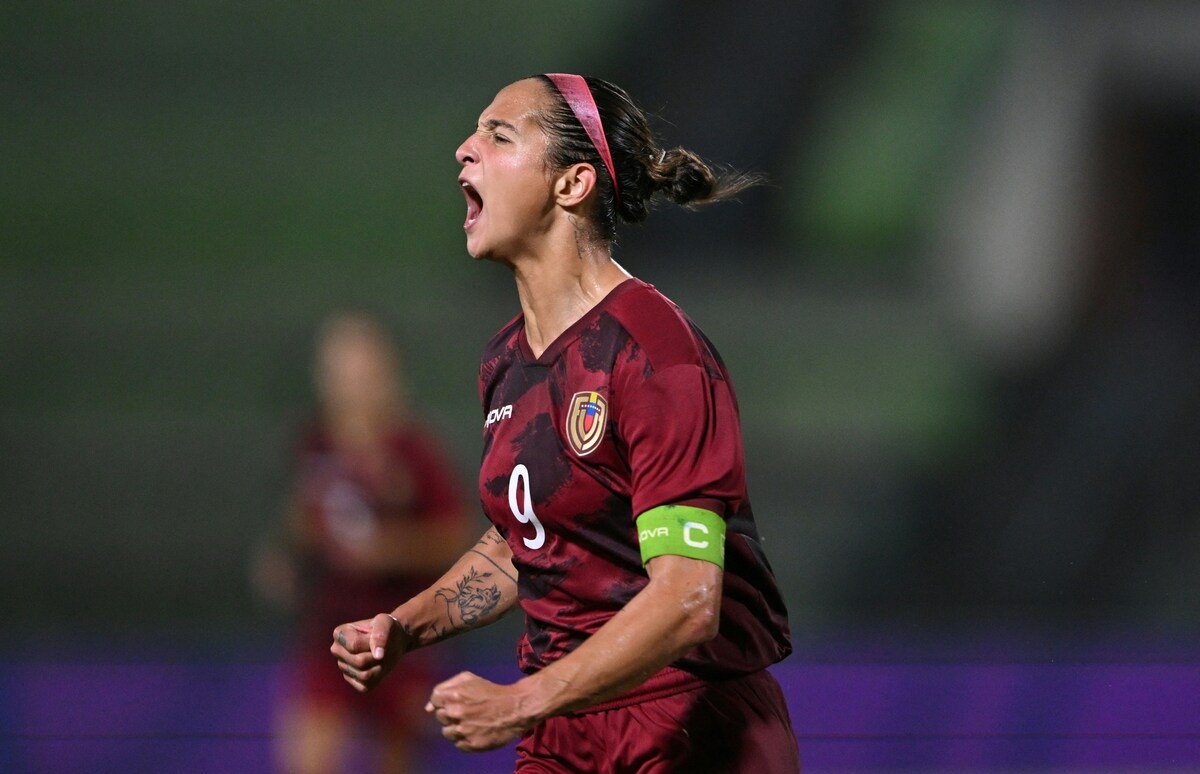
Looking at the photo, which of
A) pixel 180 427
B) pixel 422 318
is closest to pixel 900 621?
pixel 422 318

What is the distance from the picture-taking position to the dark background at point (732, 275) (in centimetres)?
733

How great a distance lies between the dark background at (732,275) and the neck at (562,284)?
175 inches

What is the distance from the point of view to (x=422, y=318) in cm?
848

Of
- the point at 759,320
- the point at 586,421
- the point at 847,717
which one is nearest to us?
the point at 586,421

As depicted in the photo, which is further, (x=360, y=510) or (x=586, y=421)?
(x=360, y=510)

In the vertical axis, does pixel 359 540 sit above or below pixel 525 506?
below

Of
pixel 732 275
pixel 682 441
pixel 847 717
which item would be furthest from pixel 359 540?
pixel 732 275

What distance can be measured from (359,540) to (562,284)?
2.60m

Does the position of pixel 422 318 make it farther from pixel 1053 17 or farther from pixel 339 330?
pixel 1053 17

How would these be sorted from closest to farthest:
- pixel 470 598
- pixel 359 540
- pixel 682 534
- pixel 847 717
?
1. pixel 682 534
2. pixel 470 598
3. pixel 359 540
4. pixel 847 717

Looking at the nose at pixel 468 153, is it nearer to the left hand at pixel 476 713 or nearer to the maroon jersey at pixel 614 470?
the maroon jersey at pixel 614 470

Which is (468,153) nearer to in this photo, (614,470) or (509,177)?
(509,177)

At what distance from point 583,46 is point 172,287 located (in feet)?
10.9

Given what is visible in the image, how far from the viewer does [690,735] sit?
7.50 feet
